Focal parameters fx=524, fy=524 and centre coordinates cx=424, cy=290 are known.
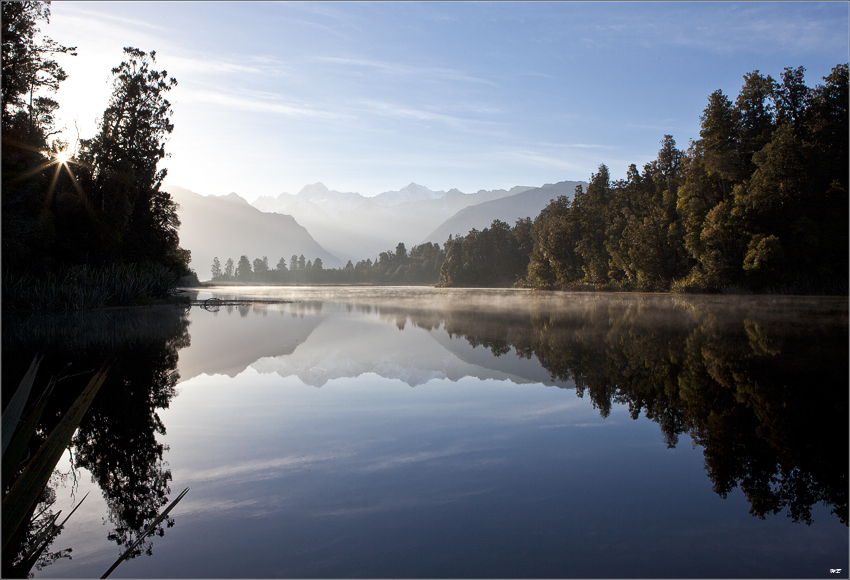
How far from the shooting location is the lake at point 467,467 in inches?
136

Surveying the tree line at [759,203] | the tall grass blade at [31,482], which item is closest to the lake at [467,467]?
the tall grass blade at [31,482]

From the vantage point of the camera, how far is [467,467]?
16.3 ft

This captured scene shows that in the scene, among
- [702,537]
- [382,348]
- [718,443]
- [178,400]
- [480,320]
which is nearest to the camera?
[702,537]

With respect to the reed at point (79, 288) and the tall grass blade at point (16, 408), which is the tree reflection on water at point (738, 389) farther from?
the reed at point (79, 288)

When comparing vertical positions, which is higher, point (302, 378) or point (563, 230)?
point (563, 230)

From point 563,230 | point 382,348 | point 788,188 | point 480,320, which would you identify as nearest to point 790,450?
point 382,348

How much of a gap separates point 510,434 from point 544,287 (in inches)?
2883

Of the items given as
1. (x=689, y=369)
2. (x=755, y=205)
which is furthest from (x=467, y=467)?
(x=755, y=205)

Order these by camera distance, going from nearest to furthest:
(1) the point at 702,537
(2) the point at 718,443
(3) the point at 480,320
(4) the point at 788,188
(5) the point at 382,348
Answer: (1) the point at 702,537 → (2) the point at 718,443 → (5) the point at 382,348 → (3) the point at 480,320 → (4) the point at 788,188

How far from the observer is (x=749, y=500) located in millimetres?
4215

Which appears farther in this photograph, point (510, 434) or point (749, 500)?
point (510, 434)

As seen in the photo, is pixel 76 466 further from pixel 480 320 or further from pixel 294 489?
pixel 480 320

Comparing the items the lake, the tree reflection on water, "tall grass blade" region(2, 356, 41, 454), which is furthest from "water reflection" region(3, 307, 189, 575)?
the tree reflection on water

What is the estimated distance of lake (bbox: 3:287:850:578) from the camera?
3449 mm
